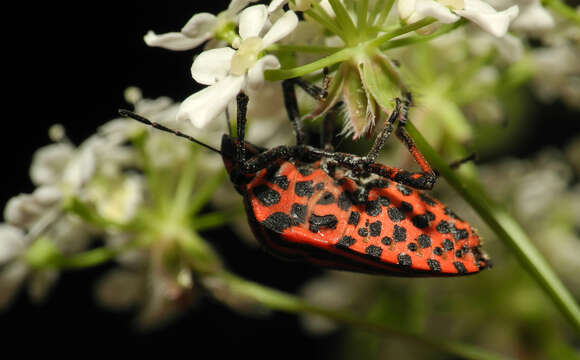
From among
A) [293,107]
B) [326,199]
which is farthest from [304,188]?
[293,107]

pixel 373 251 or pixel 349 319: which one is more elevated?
pixel 373 251

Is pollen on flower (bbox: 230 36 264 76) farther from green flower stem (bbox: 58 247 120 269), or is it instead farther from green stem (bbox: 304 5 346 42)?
green flower stem (bbox: 58 247 120 269)

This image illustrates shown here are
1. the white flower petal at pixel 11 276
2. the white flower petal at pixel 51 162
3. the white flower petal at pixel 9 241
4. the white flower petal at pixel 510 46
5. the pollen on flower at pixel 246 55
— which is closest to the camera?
the pollen on flower at pixel 246 55

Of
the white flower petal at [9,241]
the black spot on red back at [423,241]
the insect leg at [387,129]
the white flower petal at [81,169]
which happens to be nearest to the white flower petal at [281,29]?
the insect leg at [387,129]

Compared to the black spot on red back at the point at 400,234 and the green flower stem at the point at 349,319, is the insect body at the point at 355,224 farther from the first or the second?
the green flower stem at the point at 349,319

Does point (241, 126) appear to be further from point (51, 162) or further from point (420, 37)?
point (51, 162)

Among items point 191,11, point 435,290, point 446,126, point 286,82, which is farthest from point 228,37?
point 435,290
